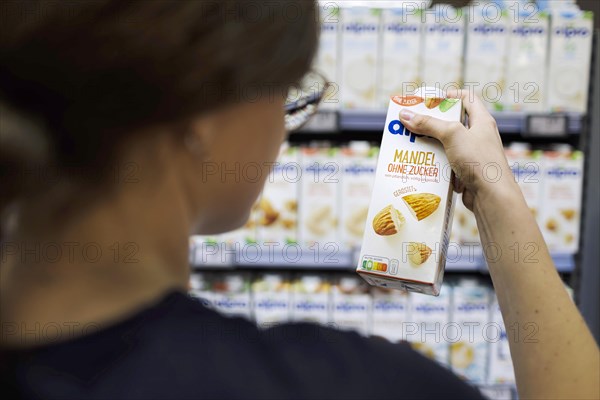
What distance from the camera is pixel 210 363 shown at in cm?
41

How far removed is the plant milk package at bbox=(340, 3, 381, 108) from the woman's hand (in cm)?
69

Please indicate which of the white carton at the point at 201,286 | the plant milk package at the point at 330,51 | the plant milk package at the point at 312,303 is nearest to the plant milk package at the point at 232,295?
the white carton at the point at 201,286

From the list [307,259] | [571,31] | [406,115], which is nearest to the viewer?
[406,115]

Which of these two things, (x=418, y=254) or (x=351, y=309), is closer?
(x=418, y=254)

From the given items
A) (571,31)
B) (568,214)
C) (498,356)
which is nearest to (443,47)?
(571,31)

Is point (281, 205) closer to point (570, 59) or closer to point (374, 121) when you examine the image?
point (374, 121)

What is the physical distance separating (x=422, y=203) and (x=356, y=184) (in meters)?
0.73

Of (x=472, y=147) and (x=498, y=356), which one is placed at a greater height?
(x=472, y=147)

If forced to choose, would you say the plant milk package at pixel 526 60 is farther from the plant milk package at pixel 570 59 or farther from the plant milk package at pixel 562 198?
the plant milk package at pixel 562 198

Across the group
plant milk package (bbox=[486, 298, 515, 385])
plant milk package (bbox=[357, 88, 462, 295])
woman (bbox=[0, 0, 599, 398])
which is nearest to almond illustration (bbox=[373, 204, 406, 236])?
plant milk package (bbox=[357, 88, 462, 295])

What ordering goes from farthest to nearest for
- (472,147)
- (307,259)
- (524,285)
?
(307,259)
(472,147)
(524,285)

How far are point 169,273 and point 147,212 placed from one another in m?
0.06

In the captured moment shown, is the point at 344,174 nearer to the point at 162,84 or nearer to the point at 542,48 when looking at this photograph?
the point at 542,48

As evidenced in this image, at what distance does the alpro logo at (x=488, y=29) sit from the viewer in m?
1.49
